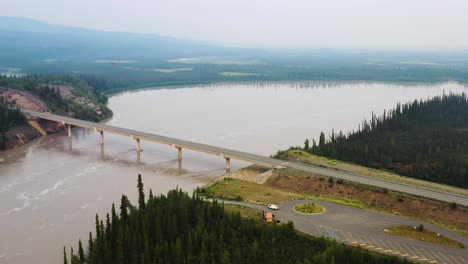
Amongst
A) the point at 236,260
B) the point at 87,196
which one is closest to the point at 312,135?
the point at 87,196

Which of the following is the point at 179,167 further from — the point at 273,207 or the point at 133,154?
the point at 273,207

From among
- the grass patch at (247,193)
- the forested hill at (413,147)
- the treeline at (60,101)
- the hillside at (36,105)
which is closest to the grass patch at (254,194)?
the grass patch at (247,193)

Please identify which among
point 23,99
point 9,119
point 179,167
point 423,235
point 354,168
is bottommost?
point 179,167

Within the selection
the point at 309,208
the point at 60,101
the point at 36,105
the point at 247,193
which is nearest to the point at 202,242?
the point at 309,208

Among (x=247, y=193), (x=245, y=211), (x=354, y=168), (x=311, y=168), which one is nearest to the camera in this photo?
(x=245, y=211)

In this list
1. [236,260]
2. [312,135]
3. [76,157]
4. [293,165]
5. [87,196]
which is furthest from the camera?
[312,135]

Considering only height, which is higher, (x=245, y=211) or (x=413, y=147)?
(x=413, y=147)

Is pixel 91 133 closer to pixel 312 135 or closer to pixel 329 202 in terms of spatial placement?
pixel 312 135
